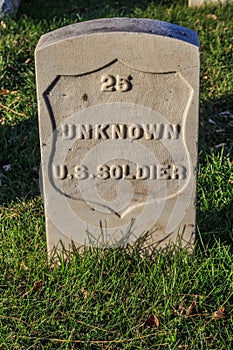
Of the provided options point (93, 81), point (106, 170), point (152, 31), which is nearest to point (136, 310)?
point (106, 170)

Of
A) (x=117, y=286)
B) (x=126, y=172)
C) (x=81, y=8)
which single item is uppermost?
(x=81, y=8)

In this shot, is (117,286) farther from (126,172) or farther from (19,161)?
(19,161)

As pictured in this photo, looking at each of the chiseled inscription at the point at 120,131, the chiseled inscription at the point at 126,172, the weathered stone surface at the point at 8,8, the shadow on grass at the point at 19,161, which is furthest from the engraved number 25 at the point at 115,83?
the weathered stone surface at the point at 8,8

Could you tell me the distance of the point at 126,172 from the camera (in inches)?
126

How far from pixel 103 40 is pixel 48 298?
1.29 metres

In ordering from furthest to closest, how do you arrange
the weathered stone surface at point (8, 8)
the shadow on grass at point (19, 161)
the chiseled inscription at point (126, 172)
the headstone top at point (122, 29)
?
the weathered stone surface at point (8, 8) → the shadow on grass at point (19, 161) → the chiseled inscription at point (126, 172) → the headstone top at point (122, 29)

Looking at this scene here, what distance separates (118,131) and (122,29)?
498 millimetres

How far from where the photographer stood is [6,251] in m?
3.45

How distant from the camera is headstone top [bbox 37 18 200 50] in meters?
2.86

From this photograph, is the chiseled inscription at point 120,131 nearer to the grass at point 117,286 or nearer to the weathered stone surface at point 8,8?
the grass at point 117,286

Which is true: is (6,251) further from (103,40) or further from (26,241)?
(103,40)

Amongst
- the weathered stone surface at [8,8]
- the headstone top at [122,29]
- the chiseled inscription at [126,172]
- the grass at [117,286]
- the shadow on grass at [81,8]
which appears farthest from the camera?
the shadow on grass at [81,8]

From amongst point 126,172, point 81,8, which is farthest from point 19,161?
point 81,8

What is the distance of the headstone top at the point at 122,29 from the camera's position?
2.86m
